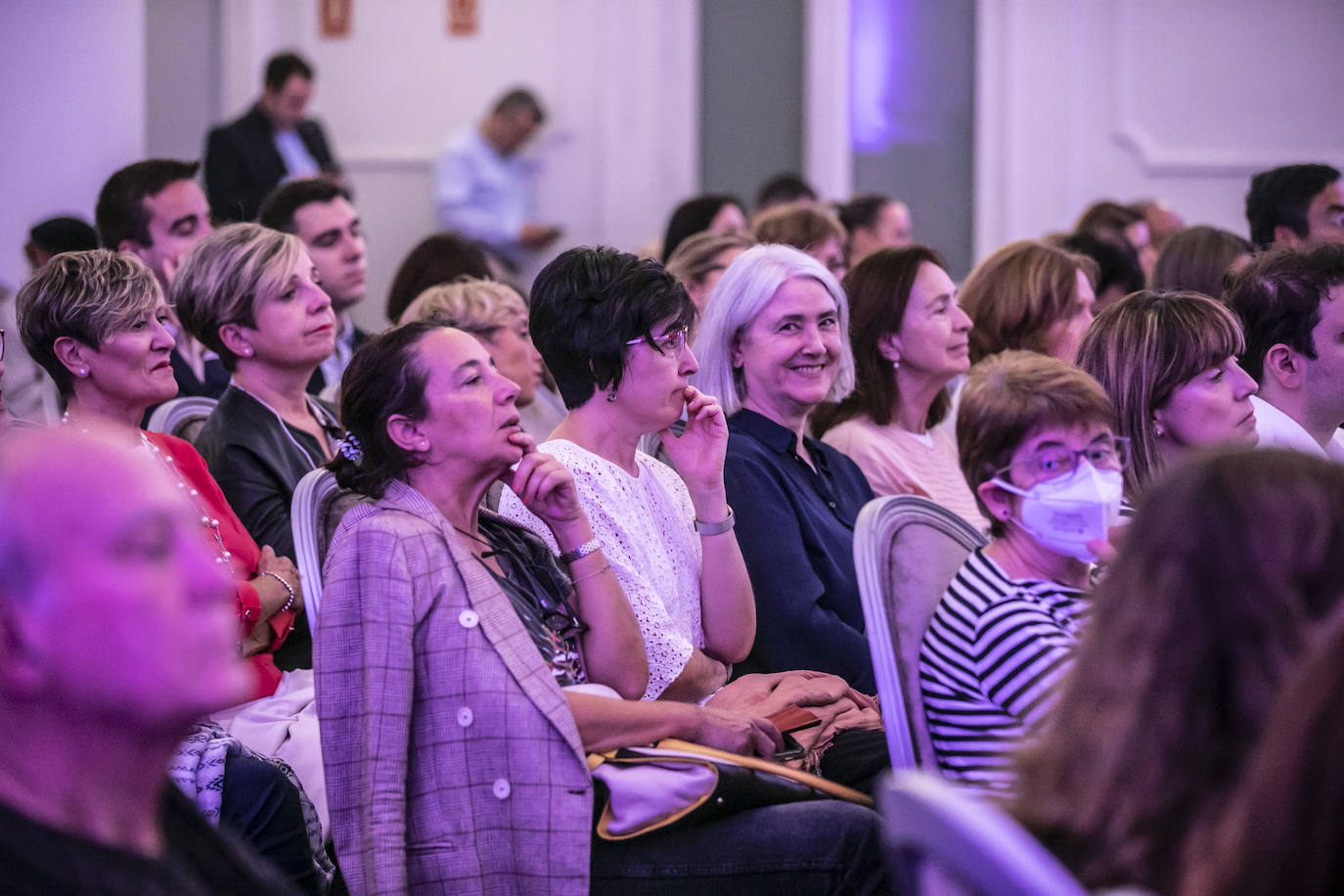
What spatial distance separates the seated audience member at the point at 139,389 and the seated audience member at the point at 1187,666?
5.56 feet

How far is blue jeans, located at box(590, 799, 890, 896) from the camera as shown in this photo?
2021 millimetres

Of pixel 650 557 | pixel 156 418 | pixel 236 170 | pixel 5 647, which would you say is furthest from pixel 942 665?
pixel 236 170

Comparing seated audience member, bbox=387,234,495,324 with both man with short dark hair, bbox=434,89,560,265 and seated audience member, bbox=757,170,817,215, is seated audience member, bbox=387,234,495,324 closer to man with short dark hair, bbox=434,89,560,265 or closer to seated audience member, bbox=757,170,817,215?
seated audience member, bbox=757,170,817,215

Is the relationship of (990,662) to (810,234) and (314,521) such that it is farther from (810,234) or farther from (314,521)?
(810,234)

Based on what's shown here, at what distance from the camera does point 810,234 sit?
14.8 ft

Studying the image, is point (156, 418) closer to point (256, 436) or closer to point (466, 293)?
point (256, 436)

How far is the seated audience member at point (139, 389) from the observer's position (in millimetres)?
2574

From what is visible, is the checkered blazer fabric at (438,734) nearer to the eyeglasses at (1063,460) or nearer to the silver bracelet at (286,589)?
the silver bracelet at (286,589)

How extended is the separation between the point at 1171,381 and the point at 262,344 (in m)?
1.92

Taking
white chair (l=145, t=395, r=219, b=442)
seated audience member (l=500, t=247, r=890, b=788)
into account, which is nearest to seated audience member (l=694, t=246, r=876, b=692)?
seated audience member (l=500, t=247, r=890, b=788)

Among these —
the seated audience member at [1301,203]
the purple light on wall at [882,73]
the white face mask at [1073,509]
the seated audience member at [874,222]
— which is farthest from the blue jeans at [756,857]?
the purple light on wall at [882,73]

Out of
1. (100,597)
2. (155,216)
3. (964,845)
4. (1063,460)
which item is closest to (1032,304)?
(1063,460)

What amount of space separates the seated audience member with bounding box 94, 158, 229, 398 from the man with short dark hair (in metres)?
2.95

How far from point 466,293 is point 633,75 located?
146 inches
